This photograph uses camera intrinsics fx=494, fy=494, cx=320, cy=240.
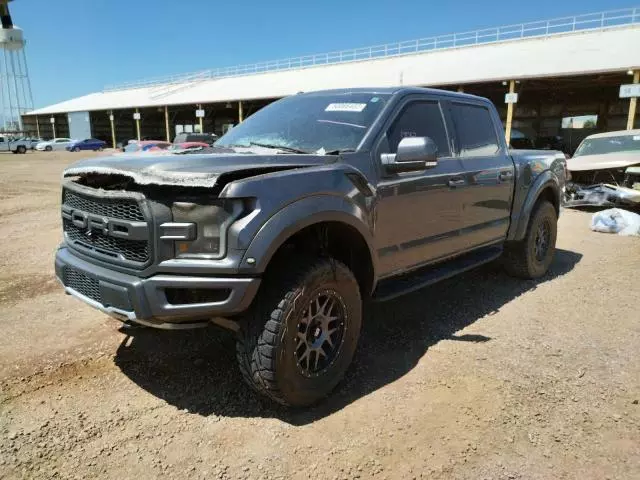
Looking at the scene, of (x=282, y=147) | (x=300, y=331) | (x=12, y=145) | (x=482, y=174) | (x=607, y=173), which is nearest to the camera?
(x=300, y=331)

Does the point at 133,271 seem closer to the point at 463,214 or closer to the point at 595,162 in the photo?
the point at 463,214

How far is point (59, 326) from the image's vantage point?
4.17 metres

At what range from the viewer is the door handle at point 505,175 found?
4871 millimetres

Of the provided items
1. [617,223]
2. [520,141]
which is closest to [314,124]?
[617,223]

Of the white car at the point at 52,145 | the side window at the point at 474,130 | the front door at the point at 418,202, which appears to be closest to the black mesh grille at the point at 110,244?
the front door at the point at 418,202

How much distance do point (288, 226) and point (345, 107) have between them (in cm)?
152

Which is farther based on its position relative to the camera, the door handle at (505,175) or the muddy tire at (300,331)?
the door handle at (505,175)

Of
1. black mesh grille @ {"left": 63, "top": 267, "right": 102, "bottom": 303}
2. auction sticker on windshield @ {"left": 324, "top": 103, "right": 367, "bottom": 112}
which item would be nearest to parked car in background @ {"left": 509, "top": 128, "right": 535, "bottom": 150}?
auction sticker on windshield @ {"left": 324, "top": 103, "right": 367, "bottom": 112}

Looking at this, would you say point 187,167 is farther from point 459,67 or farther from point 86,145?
point 86,145

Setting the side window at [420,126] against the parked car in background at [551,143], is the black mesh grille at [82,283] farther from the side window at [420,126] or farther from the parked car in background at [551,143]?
the parked car in background at [551,143]

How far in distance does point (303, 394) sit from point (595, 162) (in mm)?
10467

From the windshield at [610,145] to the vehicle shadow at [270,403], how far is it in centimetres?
813

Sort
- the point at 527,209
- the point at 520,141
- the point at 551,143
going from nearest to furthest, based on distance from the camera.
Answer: the point at 527,209 → the point at 551,143 → the point at 520,141

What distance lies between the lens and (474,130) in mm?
4695
